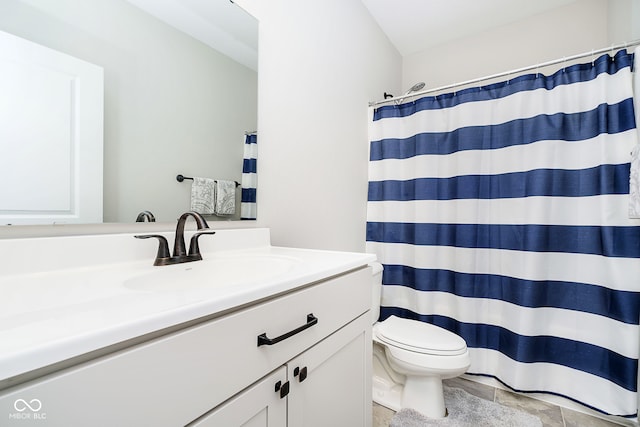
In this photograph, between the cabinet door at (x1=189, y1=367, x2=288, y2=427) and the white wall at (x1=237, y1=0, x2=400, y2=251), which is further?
the white wall at (x1=237, y1=0, x2=400, y2=251)

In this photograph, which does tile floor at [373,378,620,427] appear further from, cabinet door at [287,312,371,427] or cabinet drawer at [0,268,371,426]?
cabinet drawer at [0,268,371,426]

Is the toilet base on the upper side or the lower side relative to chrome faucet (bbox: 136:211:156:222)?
lower

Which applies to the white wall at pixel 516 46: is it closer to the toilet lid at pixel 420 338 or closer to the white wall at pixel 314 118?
the white wall at pixel 314 118

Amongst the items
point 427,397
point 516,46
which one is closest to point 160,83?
point 427,397

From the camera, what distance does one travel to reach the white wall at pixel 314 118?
1256 mm

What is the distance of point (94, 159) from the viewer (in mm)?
787

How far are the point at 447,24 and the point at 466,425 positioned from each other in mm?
2515

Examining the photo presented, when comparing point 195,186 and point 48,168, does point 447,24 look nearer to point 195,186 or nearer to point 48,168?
point 195,186

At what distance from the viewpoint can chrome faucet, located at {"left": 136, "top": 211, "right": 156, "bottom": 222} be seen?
2.90 ft

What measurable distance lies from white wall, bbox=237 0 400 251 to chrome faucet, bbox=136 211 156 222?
41 centimetres

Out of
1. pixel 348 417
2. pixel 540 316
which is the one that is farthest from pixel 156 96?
pixel 540 316

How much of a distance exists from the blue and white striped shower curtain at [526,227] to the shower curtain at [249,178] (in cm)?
103

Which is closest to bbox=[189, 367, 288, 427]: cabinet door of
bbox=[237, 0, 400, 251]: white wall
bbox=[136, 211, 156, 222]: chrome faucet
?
bbox=[136, 211, 156, 222]: chrome faucet
